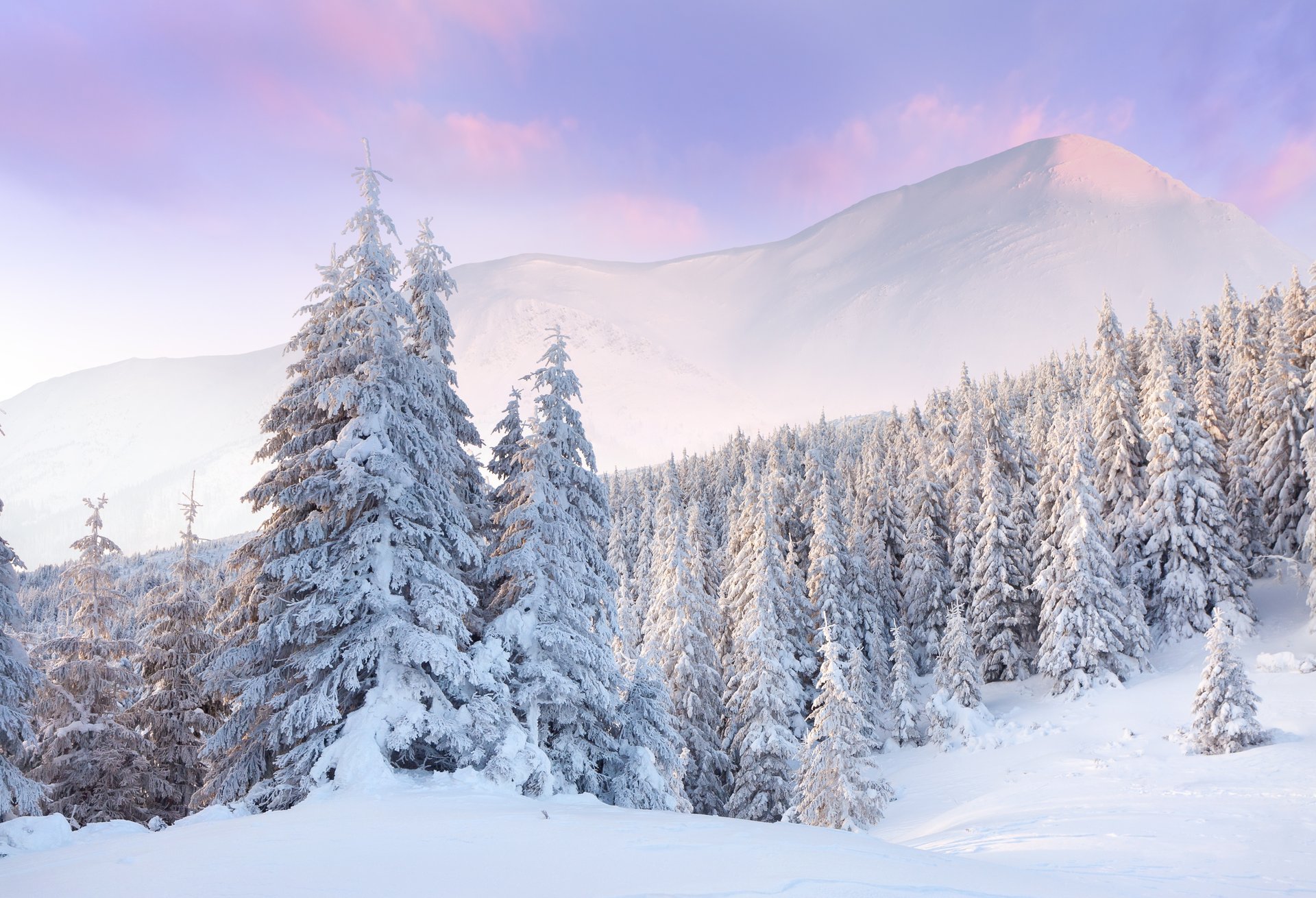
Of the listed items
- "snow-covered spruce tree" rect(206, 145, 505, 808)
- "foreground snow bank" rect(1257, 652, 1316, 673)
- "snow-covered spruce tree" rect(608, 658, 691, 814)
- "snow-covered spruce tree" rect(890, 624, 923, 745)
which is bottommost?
"snow-covered spruce tree" rect(890, 624, 923, 745)

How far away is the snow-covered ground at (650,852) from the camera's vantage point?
5500 mm

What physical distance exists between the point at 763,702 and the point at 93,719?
903 inches

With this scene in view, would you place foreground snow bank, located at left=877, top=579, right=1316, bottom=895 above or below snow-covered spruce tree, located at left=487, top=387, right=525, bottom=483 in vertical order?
below

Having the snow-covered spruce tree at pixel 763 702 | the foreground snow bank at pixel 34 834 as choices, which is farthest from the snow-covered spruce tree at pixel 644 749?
the snow-covered spruce tree at pixel 763 702

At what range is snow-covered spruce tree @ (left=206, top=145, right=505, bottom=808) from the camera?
10922 millimetres

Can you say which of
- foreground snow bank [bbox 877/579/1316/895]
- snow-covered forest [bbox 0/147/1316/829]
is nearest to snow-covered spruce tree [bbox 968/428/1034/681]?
snow-covered forest [bbox 0/147/1316/829]

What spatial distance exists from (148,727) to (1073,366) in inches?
4262

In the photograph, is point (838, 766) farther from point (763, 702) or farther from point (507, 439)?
point (507, 439)

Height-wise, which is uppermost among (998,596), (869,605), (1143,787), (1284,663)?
(998,596)

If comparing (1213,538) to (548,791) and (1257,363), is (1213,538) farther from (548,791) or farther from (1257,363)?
(548,791)

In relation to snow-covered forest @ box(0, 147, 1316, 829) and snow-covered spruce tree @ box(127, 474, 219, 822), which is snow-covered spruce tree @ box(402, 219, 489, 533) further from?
snow-covered spruce tree @ box(127, 474, 219, 822)

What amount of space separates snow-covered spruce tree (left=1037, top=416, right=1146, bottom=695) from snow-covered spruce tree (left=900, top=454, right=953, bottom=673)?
7.94m

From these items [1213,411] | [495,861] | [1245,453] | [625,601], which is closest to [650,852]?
[495,861]

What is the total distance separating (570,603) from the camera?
14250 millimetres
